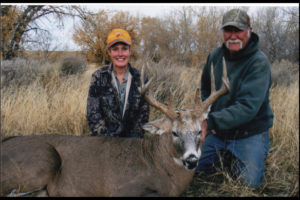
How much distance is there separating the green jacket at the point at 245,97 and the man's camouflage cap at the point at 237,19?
307 mm

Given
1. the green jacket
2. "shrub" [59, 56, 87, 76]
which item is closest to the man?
the green jacket

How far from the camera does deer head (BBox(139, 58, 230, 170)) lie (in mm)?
3049

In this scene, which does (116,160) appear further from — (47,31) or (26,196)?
(47,31)

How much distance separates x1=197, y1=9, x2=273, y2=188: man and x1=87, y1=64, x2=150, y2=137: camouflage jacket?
1253 mm

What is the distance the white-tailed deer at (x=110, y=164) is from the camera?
321 centimetres

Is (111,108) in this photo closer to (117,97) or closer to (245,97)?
(117,97)

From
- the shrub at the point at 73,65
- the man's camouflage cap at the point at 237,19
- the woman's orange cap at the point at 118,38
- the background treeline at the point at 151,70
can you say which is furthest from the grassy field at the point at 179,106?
the shrub at the point at 73,65

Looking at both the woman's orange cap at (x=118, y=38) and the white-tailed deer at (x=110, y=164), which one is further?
the woman's orange cap at (x=118, y=38)

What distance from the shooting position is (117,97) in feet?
15.6

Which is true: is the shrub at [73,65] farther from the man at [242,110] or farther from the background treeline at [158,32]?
the man at [242,110]

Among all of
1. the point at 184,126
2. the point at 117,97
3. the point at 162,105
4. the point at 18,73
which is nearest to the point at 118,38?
the point at 117,97

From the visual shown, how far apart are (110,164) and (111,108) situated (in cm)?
155

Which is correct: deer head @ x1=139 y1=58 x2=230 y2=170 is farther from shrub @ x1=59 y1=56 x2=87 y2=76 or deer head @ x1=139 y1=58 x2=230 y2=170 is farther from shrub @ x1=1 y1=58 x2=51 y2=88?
shrub @ x1=59 y1=56 x2=87 y2=76

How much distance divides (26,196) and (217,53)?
3.54 m
